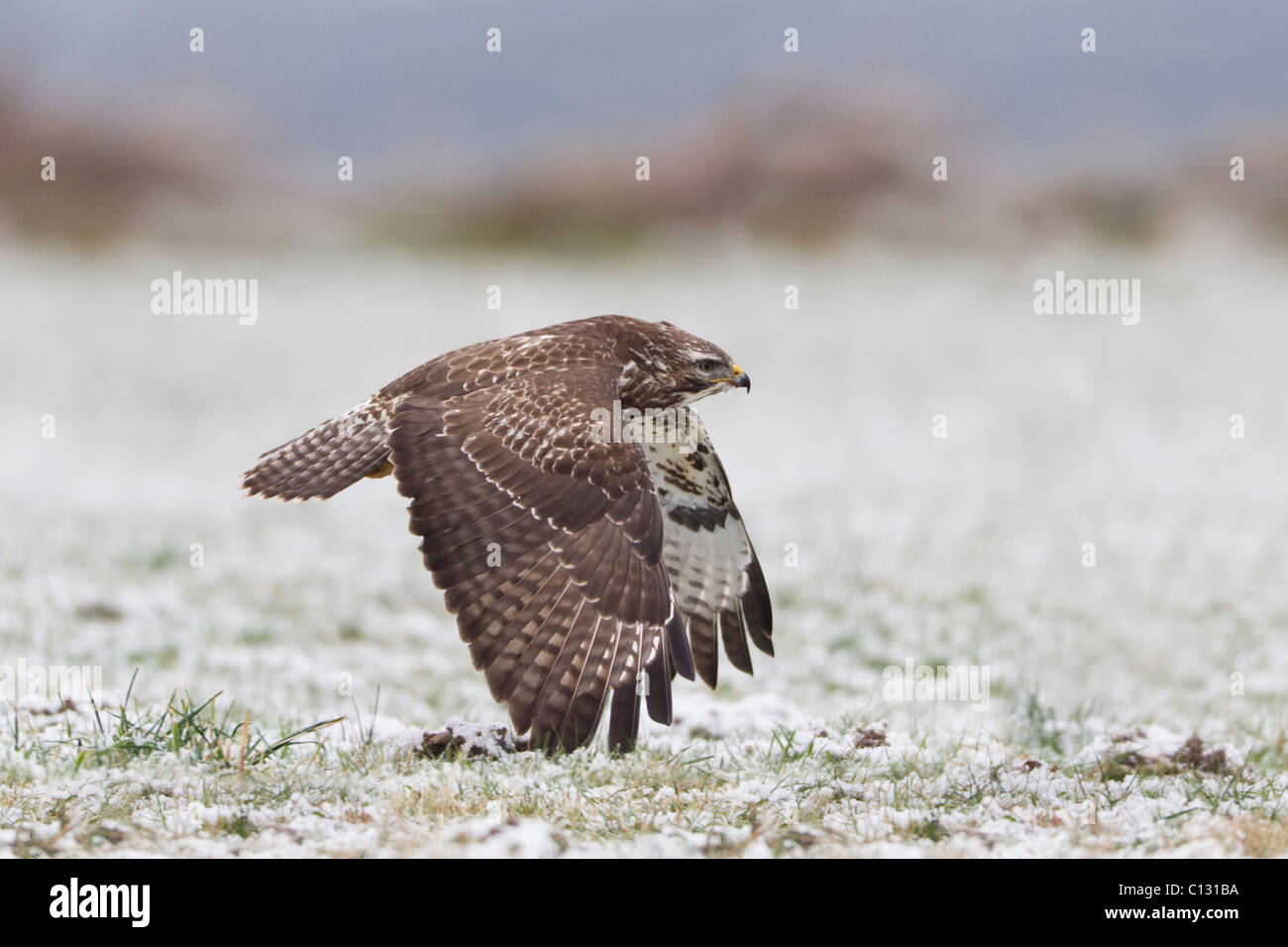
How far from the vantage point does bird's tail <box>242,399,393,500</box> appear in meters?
5.93

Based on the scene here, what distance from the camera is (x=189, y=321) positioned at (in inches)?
888

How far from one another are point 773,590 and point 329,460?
15.5 feet

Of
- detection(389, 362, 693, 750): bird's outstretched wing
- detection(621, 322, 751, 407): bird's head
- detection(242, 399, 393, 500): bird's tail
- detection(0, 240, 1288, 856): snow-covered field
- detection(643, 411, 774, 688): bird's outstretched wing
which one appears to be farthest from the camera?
detection(643, 411, 774, 688): bird's outstretched wing

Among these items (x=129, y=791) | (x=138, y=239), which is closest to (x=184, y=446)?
(x=129, y=791)

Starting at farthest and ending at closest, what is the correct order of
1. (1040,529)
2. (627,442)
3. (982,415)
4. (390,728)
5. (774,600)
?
(982,415), (1040,529), (774,600), (390,728), (627,442)

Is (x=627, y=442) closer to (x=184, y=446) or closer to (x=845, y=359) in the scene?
(x=184, y=446)

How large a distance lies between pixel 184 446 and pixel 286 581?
6.04 m

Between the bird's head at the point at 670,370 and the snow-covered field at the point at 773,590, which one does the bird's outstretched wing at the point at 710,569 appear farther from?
the snow-covered field at the point at 773,590

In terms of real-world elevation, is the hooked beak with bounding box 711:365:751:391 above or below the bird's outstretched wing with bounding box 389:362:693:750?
above

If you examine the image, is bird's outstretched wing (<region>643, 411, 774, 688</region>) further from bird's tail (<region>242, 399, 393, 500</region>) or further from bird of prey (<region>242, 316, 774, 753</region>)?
bird's tail (<region>242, 399, 393, 500</region>)

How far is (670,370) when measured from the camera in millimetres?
6492

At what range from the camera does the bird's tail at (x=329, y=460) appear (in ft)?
19.5

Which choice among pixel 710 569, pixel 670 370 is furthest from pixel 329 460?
pixel 710 569

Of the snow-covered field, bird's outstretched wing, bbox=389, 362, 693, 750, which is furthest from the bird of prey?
the snow-covered field
